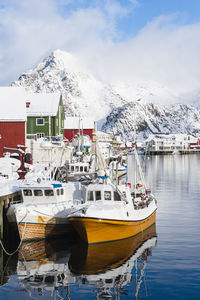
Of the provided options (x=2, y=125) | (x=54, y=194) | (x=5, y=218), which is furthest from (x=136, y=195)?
(x=2, y=125)

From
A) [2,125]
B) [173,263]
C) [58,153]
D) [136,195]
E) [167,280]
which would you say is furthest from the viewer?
[58,153]

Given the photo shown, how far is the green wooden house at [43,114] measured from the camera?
65.1 m

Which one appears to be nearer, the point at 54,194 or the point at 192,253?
the point at 192,253

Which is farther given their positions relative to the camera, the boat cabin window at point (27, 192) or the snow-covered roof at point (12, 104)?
the snow-covered roof at point (12, 104)

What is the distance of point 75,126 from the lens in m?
88.7

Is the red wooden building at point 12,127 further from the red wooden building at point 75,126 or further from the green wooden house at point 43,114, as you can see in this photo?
the red wooden building at point 75,126

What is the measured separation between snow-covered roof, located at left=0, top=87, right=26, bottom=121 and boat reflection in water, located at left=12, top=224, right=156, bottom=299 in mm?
27420

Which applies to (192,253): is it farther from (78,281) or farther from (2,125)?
(2,125)

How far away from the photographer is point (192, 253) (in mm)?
23844

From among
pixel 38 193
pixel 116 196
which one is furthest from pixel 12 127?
pixel 116 196

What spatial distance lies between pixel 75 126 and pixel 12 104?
35.9 meters

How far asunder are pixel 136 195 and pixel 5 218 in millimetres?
11518

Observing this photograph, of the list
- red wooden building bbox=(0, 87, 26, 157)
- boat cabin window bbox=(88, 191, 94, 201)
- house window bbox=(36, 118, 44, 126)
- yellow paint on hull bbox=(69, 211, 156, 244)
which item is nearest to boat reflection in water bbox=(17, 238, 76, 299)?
yellow paint on hull bbox=(69, 211, 156, 244)

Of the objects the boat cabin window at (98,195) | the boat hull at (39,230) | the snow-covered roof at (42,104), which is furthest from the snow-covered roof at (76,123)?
the boat hull at (39,230)
